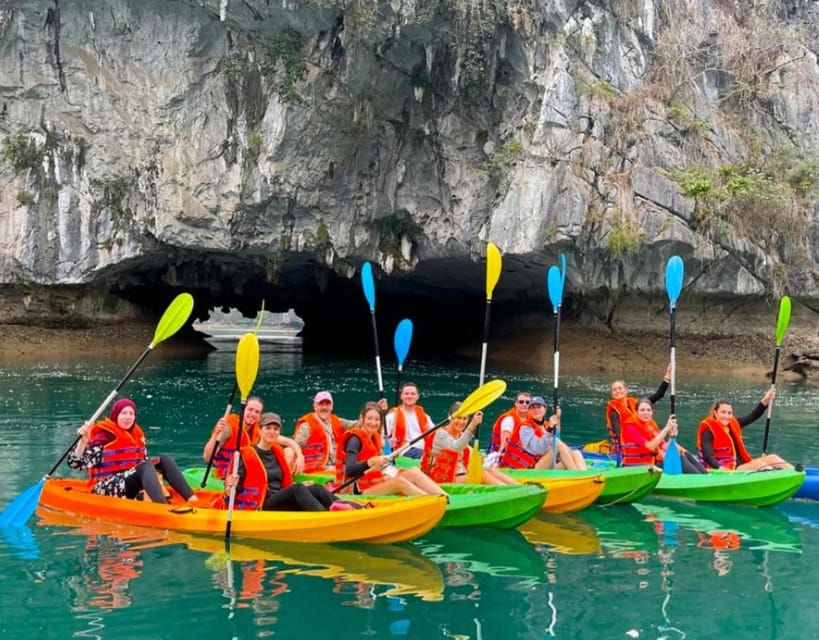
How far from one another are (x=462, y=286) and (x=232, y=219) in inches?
354

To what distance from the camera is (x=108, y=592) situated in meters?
5.41

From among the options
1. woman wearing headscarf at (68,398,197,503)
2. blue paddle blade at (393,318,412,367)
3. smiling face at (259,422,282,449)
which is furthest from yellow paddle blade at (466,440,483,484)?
blue paddle blade at (393,318,412,367)

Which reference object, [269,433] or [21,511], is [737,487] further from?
[21,511]

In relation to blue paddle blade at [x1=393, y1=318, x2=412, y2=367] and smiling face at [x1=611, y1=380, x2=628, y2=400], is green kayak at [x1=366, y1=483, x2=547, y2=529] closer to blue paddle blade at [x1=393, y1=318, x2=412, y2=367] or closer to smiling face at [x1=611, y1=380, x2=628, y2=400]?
smiling face at [x1=611, y1=380, x2=628, y2=400]

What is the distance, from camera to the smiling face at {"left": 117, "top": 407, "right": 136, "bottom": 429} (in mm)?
7199

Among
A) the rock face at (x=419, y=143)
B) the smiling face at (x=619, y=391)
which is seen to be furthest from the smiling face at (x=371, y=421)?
the rock face at (x=419, y=143)

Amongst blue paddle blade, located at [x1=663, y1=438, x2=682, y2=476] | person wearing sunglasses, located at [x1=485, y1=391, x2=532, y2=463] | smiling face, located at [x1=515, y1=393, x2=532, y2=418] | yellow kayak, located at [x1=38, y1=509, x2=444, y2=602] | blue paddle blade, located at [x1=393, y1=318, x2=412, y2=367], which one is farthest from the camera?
blue paddle blade, located at [x1=393, y1=318, x2=412, y2=367]

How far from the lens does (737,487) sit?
8477mm

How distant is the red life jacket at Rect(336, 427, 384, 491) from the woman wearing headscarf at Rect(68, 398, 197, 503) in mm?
1485

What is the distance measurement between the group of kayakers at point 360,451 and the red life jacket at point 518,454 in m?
0.01

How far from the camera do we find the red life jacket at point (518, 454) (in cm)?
900

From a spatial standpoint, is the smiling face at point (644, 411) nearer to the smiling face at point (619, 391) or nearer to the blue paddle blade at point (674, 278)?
the smiling face at point (619, 391)

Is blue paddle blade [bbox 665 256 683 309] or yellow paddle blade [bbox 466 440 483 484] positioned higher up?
blue paddle blade [bbox 665 256 683 309]

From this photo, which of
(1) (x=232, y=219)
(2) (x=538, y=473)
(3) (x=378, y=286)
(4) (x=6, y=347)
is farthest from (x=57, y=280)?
(2) (x=538, y=473)
